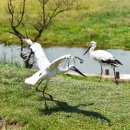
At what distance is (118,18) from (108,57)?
21378 millimetres

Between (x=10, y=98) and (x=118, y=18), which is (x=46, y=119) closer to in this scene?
(x=10, y=98)

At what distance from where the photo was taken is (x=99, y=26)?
3862cm

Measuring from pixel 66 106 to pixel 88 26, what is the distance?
26380 mm

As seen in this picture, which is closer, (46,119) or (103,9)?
(46,119)

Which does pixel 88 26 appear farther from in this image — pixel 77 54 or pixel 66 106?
pixel 66 106

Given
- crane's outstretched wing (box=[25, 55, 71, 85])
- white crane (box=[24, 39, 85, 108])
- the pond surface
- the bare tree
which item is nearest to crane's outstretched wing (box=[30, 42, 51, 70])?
white crane (box=[24, 39, 85, 108])

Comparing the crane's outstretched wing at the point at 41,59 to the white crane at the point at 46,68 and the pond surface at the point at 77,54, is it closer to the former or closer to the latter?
the white crane at the point at 46,68

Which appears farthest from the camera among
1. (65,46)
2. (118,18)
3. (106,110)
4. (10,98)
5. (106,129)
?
(118,18)

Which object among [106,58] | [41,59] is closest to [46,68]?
[41,59]

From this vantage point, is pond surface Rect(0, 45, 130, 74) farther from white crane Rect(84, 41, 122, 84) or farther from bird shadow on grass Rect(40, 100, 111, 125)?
bird shadow on grass Rect(40, 100, 111, 125)

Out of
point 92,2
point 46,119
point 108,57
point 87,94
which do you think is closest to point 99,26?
point 92,2

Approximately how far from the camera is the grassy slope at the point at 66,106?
1198 centimetres

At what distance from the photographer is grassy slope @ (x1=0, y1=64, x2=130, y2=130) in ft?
39.3

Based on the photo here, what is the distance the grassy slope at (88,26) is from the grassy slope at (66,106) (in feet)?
68.6
